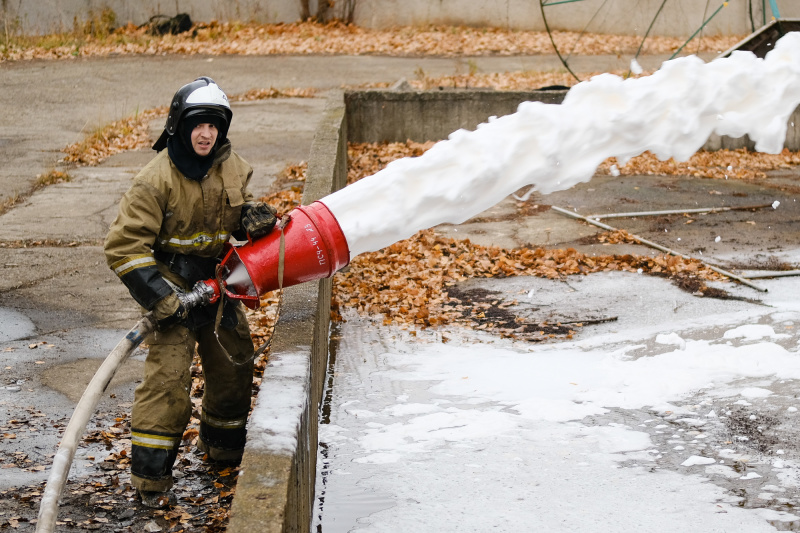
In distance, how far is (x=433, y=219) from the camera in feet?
16.0

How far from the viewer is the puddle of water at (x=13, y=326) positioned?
602 cm

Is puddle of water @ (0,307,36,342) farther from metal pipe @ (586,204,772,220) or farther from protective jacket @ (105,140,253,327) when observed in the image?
metal pipe @ (586,204,772,220)

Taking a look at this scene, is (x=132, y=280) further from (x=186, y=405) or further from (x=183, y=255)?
(x=186, y=405)

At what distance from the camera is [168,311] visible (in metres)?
4.07

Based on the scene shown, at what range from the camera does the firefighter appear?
13.4ft

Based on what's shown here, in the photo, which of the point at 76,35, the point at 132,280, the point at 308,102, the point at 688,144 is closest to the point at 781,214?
the point at 688,144

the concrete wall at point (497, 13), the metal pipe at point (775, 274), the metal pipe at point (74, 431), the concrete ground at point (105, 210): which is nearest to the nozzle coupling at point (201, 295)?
the metal pipe at point (74, 431)

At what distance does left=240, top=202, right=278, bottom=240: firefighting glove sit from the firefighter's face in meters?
0.33

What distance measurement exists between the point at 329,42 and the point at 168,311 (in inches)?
662

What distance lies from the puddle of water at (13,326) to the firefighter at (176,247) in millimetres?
2088

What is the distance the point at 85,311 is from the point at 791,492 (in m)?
4.51

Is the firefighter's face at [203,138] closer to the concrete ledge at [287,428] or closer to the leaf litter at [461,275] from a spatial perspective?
the concrete ledge at [287,428]

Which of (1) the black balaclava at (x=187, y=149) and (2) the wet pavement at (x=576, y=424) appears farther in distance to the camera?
(1) the black balaclava at (x=187, y=149)

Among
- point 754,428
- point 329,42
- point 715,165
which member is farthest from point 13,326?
point 329,42
